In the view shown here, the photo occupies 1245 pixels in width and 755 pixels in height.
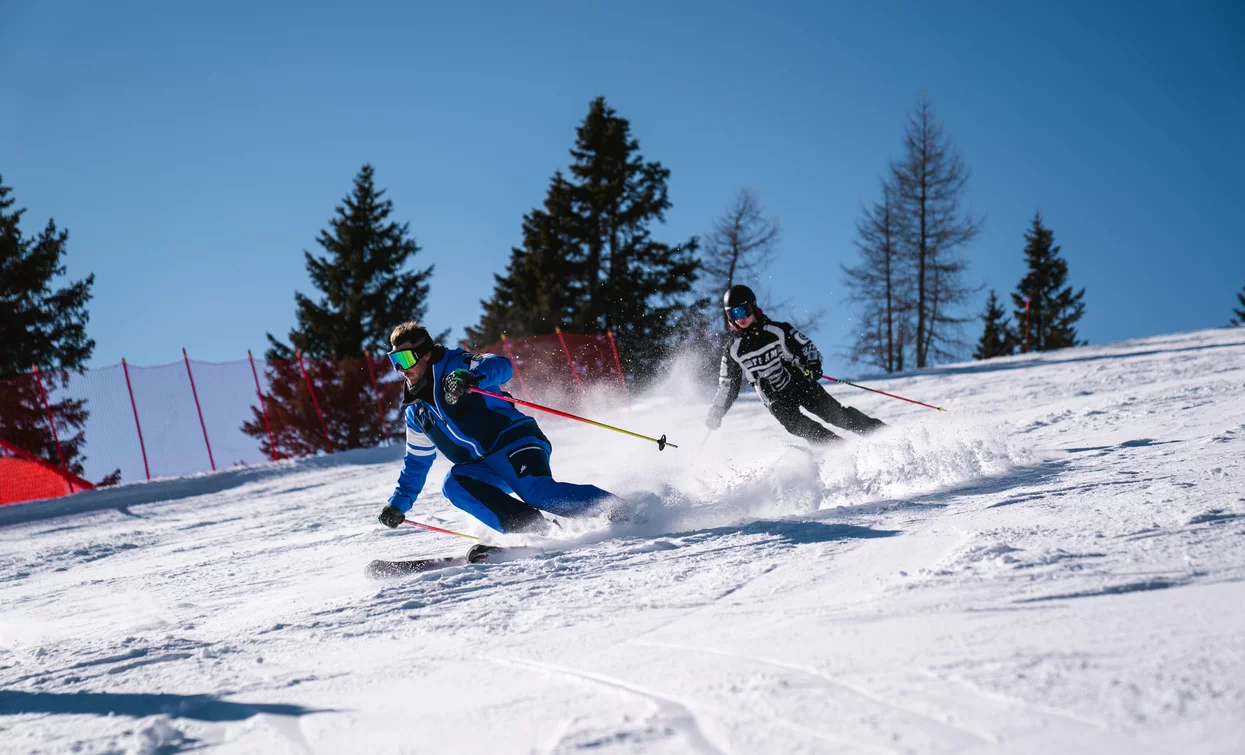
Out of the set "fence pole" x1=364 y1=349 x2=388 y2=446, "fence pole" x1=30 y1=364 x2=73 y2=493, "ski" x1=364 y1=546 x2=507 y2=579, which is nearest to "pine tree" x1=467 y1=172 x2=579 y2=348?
"fence pole" x1=364 y1=349 x2=388 y2=446

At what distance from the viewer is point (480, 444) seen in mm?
5160

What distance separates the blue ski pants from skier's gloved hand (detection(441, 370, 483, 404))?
502mm

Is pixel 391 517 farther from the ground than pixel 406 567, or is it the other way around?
pixel 391 517

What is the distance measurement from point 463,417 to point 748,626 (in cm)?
279

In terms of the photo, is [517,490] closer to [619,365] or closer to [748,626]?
[748,626]

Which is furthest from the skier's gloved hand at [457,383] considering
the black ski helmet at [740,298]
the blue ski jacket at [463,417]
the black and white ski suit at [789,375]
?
the black and white ski suit at [789,375]

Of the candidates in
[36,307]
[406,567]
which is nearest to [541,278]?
[36,307]

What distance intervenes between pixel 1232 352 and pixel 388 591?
14.9 m

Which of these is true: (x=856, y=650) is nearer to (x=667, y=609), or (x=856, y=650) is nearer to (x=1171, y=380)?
(x=667, y=609)

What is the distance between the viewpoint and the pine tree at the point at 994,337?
47.2 meters

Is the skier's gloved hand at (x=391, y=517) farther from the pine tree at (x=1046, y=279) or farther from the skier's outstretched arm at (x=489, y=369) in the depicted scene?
the pine tree at (x=1046, y=279)

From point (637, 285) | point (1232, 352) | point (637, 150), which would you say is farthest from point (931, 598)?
point (637, 150)

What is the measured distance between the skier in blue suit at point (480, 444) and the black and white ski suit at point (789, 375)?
2.62m

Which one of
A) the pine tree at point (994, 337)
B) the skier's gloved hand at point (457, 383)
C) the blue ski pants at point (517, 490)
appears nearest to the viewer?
the skier's gloved hand at point (457, 383)
